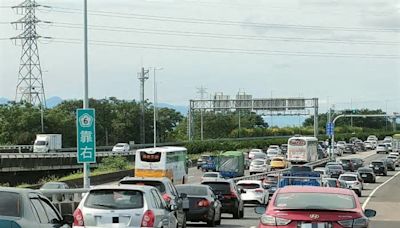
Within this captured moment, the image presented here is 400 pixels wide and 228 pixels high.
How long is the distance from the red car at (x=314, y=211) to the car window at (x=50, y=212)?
3.04m

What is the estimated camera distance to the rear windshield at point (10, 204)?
10.5m

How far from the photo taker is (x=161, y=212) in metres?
16.2

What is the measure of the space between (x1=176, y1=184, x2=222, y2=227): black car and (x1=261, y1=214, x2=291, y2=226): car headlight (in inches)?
518

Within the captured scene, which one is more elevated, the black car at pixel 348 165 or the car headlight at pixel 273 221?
the car headlight at pixel 273 221

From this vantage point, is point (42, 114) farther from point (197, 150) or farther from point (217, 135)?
point (217, 135)

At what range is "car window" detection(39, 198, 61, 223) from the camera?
39.1 feet

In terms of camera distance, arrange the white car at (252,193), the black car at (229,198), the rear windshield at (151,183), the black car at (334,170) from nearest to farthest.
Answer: the rear windshield at (151,183), the black car at (229,198), the white car at (252,193), the black car at (334,170)

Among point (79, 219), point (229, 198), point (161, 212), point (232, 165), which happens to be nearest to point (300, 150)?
point (232, 165)

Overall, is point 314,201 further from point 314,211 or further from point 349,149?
point 349,149

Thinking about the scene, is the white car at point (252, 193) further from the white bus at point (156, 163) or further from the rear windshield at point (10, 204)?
the rear windshield at point (10, 204)

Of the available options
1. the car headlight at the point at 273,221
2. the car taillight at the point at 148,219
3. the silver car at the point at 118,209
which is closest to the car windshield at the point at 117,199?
the silver car at the point at 118,209

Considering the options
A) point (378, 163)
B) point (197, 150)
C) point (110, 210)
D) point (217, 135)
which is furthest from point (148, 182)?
point (217, 135)

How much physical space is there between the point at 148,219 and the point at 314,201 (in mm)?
4267

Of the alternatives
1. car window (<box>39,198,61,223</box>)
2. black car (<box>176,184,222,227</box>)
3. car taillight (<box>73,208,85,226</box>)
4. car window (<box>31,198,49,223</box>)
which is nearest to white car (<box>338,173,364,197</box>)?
black car (<box>176,184,222,227</box>)
